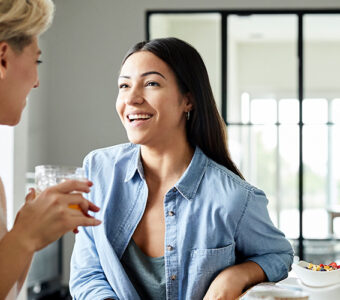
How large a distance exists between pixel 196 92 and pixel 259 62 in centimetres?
666

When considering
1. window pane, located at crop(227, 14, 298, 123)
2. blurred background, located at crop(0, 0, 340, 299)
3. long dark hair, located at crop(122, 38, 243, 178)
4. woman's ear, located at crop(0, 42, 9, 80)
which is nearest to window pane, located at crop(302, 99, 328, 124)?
window pane, located at crop(227, 14, 298, 123)

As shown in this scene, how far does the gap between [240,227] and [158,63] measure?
21.4 inches

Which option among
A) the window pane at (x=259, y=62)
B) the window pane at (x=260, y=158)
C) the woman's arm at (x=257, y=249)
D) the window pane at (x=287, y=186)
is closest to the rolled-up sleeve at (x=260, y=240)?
the woman's arm at (x=257, y=249)

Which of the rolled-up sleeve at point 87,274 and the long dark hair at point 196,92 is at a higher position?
the long dark hair at point 196,92

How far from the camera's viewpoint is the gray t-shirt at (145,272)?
170 centimetres

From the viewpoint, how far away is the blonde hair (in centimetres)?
112

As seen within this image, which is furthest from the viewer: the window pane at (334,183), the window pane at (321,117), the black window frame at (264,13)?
the window pane at (334,183)

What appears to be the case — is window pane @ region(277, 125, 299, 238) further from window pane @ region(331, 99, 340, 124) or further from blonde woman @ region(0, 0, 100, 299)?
blonde woman @ region(0, 0, 100, 299)

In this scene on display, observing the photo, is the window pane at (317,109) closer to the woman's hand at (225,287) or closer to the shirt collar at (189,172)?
the shirt collar at (189,172)

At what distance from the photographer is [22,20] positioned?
1.15m

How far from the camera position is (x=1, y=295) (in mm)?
1081

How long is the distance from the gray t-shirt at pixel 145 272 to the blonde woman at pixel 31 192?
0.54m

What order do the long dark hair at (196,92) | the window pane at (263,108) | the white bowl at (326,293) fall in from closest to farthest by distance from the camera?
the white bowl at (326,293) → the long dark hair at (196,92) → the window pane at (263,108)

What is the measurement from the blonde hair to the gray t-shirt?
0.77 meters
